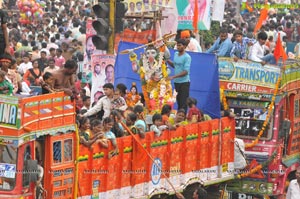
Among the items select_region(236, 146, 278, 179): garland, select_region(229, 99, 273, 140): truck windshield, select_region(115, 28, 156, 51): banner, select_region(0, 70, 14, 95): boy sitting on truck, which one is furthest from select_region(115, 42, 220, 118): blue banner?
select_region(0, 70, 14, 95): boy sitting on truck

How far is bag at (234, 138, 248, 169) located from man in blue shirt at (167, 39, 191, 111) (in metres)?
0.98

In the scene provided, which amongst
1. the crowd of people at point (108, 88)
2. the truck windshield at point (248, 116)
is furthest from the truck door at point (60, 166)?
the truck windshield at point (248, 116)

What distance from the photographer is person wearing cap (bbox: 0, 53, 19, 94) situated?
16.7 meters

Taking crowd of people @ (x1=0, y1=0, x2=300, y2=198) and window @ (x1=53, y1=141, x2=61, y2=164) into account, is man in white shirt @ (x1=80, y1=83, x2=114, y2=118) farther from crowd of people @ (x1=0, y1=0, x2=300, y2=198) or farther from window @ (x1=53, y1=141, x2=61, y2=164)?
window @ (x1=53, y1=141, x2=61, y2=164)

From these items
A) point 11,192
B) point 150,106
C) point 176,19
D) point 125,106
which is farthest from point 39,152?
point 176,19

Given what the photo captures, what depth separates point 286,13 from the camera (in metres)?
53.0

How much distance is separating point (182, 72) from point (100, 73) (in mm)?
2664

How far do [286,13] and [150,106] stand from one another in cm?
3408

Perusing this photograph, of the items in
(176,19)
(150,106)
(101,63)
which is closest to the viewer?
(150,106)

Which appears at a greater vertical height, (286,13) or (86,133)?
(86,133)

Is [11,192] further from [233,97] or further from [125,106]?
[233,97]

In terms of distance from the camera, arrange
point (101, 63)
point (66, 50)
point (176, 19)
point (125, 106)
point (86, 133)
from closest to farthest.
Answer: point (86, 133) < point (125, 106) < point (101, 63) < point (176, 19) < point (66, 50)

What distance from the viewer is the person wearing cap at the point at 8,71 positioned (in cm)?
1669

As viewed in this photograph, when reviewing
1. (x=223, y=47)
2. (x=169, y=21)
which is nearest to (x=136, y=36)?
(x=169, y=21)
